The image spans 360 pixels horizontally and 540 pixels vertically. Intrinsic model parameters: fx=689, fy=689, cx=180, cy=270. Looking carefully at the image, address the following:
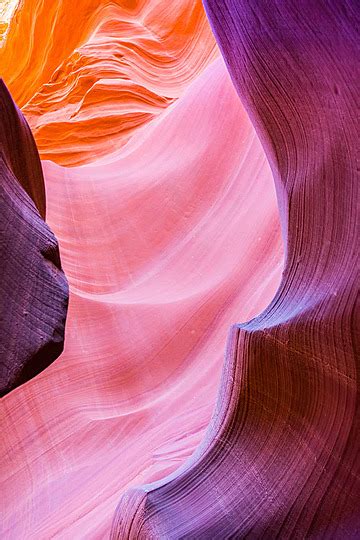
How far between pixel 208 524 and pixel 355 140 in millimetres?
515

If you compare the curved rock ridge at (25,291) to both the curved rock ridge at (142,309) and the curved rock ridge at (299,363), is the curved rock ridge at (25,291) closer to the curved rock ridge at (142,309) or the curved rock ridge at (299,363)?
the curved rock ridge at (299,363)

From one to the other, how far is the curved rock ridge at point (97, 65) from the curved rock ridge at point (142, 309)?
2.54ft

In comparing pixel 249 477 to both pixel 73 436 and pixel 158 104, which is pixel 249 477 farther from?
pixel 158 104

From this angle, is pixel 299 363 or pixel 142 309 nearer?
pixel 299 363

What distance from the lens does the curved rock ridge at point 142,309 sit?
1.39m

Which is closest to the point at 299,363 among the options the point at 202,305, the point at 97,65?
the point at 202,305

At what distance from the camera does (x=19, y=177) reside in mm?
1000

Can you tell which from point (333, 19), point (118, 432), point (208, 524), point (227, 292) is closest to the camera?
point (208, 524)

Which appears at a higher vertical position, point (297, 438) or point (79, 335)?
point (297, 438)

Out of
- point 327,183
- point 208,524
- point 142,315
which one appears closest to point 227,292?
point 142,315

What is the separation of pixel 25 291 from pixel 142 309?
990 mm

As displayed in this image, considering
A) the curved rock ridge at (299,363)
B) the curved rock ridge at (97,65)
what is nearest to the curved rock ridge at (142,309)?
the curved rock ridge at (299,363)

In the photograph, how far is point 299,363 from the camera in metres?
0.86

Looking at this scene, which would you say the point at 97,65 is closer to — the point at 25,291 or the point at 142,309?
the point at 142,309
